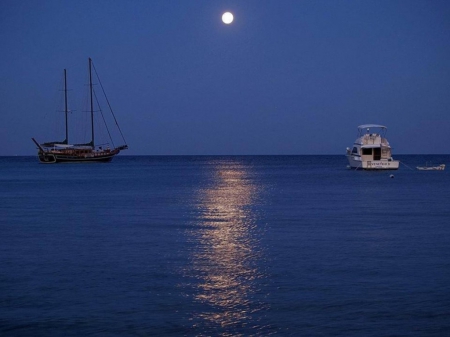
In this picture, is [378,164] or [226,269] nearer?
[226,269]

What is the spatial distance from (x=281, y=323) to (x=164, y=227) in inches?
601

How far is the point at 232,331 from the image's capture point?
12602 millimetres

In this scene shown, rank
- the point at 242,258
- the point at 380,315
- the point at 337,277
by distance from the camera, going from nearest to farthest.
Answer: the point at 380,315 < the point at 337,277 < the point at 242,258

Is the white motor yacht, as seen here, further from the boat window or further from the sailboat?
the sailboat

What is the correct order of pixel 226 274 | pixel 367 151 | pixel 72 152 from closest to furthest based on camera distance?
pixel 226 274, pixel 367 151, pixel 72 152

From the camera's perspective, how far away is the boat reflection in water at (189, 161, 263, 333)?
1361 centimetres

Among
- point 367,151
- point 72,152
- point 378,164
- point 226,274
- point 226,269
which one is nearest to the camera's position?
point 226,274

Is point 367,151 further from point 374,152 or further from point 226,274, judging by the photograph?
point 226,274

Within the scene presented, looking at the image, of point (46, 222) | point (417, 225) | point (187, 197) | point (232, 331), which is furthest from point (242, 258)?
point (187, 197)

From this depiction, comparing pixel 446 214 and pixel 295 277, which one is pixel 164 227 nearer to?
pixel 295 277

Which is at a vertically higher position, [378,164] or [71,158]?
[378,164]

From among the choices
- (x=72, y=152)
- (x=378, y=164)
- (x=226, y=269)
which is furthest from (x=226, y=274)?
(x=72, y=152)

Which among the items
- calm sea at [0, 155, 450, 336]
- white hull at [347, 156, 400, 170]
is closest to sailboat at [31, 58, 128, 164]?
white hull at [347, 156, 400, 170]

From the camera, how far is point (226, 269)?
59.1ft
